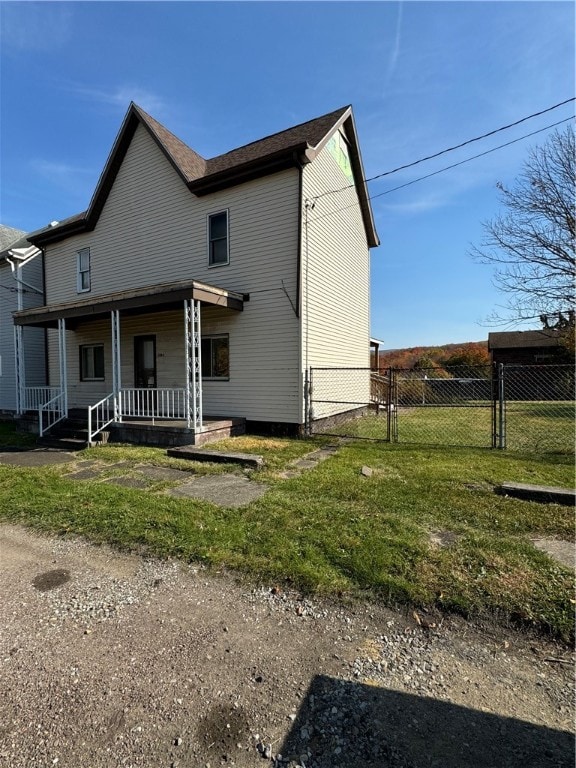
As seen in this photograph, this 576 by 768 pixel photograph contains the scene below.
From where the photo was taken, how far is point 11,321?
16516mm

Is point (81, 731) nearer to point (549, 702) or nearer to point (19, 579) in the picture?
point (19, 579)

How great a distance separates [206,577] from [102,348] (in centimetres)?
1229

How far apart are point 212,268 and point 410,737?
35.3 feet

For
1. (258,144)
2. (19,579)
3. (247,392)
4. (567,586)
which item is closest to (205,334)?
(247,392)

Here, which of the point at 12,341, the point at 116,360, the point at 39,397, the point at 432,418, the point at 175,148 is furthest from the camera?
the point at 12,341

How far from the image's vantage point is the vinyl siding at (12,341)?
52.9ft

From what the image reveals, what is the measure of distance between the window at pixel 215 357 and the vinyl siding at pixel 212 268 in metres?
0.25

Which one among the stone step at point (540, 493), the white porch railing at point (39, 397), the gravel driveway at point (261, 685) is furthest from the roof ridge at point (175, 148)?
the gravel driveway at point (261, 685)

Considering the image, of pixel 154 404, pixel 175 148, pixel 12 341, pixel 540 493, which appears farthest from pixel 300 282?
pixel 12 341

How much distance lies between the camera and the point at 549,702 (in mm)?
1994

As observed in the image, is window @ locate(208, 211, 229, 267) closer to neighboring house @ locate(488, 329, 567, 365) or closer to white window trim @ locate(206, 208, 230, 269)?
white window trim @ locate(206, 208, 230, 269)

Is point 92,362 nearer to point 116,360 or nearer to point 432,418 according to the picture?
point 116,360

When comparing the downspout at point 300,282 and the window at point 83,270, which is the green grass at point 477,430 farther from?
the window at point 83,270

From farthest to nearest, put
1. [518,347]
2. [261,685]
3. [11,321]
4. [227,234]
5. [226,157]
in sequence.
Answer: [518,347]
[11,321]
[226,157]
[227,234]
[261,685]
